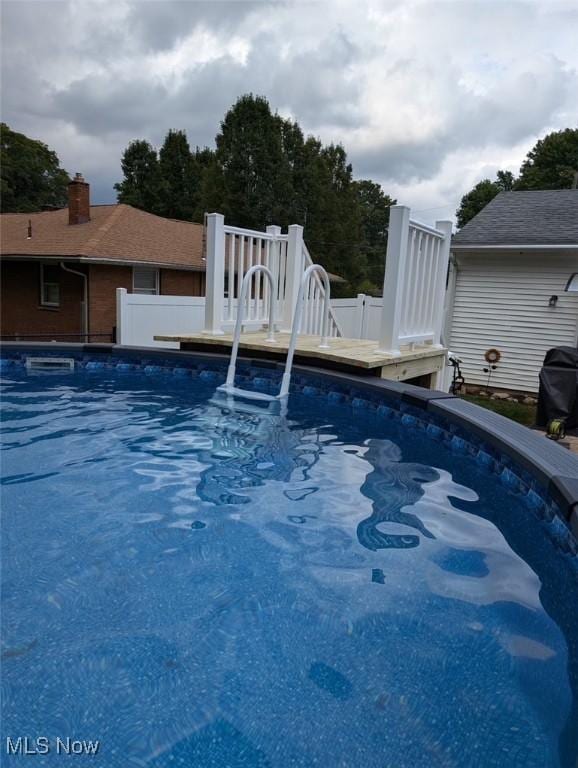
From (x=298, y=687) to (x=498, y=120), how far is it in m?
17.0

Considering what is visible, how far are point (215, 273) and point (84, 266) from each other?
300 inches

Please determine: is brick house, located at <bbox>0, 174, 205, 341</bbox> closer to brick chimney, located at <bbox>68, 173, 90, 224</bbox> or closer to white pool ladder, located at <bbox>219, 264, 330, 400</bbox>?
brick chimney, located at <bbox>68, 173, 90, 224</bbox>

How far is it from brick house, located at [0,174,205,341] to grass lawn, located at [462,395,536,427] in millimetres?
7611

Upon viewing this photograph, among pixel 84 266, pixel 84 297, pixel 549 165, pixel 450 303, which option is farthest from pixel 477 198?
pixel 84 297

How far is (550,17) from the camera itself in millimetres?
6367

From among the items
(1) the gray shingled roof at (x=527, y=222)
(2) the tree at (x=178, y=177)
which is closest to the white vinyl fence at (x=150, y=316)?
(1) the gray shingled roof at (x=527, y=222)

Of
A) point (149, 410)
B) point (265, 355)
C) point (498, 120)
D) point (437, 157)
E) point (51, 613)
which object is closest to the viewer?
point (51, 613)

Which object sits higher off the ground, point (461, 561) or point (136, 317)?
point (136, 317)

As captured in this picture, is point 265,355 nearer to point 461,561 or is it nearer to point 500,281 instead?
point 461,561

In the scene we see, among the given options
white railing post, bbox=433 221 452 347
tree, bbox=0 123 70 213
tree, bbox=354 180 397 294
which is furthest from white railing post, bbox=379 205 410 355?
tree, bbox=354 180 397 294

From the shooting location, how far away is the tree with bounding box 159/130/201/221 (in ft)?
77.3

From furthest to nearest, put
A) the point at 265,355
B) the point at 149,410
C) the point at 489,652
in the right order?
the point at 265,355
the point at 149,410
the point at 489,652

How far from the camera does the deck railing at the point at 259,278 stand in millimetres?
5555

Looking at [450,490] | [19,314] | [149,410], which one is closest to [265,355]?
[149,410]
